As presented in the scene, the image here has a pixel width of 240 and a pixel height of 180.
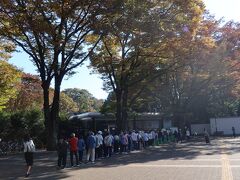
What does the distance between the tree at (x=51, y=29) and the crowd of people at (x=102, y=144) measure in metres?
4.55

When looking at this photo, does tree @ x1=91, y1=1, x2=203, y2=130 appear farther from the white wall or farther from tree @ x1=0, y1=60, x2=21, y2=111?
the white wall

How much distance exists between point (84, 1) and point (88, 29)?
2.99m

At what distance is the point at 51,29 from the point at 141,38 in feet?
21.6

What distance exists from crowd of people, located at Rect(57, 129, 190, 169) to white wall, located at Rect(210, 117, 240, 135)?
17560 millimetres

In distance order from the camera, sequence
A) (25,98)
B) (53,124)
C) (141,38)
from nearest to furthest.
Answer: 1. (141,38)
2. (53,124)
3. (25,98)

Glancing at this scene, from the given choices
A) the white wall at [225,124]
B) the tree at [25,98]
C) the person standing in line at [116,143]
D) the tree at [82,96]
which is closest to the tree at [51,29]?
the person standing in line at [116,143]

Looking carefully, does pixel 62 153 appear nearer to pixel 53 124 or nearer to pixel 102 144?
pixel 102 144

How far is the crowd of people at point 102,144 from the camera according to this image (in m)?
19.6

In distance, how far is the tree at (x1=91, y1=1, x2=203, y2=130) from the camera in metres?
24.4

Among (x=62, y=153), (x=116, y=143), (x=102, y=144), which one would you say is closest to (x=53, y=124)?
(x=116, y=143)

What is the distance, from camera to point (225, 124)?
5791cm

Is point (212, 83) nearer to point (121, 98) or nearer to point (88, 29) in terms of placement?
point (121, 98)

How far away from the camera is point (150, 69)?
120 ft

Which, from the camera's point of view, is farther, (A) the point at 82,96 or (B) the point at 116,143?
(A) the point at 82,96
